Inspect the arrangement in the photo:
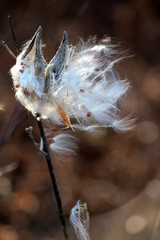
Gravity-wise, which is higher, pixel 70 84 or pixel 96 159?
pixel 70 84

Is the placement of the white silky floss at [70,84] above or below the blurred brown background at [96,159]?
above

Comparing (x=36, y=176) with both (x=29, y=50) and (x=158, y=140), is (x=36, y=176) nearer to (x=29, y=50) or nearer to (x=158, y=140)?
(x=158, y=140)

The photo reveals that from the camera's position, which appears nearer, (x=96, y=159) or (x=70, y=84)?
(x=70, y=84)

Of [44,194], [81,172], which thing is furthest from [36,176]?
[81,172]

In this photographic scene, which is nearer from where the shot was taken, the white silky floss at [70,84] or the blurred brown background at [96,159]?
the white silky floss at [70,84]

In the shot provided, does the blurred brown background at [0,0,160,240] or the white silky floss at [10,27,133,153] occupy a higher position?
the white silky floss at [10,27,133,153]
